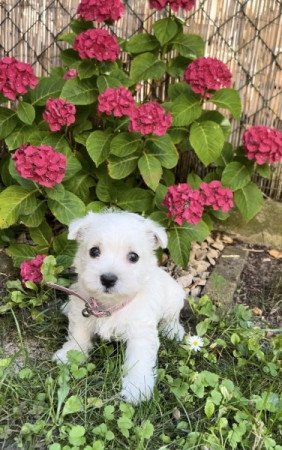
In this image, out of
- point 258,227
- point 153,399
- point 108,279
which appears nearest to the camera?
point 108,279

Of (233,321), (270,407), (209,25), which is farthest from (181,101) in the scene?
(270,407)

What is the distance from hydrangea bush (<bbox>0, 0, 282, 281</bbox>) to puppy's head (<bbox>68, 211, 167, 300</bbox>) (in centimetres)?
67

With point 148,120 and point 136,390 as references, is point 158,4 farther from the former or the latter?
point 136,390

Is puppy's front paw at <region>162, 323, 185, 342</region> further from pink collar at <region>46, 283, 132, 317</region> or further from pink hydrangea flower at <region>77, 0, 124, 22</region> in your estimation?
pink hydrangea flower at <region>77, 0, 124, 22</region>

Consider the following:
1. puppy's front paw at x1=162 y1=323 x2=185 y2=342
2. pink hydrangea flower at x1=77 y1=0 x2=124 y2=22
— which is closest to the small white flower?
puppy's front paw at x1=162 y1=323 x2=185 y2=342

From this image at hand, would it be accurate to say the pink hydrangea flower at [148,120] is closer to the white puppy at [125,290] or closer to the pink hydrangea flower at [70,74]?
the pink hydrangea flower at [70,74]

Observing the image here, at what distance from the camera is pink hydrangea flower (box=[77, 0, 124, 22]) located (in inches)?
150

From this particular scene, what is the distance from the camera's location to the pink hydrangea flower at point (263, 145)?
390 centimetres

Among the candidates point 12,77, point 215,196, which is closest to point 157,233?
point 215,196

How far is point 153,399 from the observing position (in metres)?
2.82

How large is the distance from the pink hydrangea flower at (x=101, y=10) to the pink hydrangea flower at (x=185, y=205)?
3.95 ft

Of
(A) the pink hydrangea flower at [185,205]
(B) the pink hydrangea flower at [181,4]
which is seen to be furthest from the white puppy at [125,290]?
(B) the pink hydrangea flower at [181,4]

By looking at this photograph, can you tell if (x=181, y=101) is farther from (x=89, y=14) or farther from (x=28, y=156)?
(x=28, y=156)

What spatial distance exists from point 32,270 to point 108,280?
1121mm
